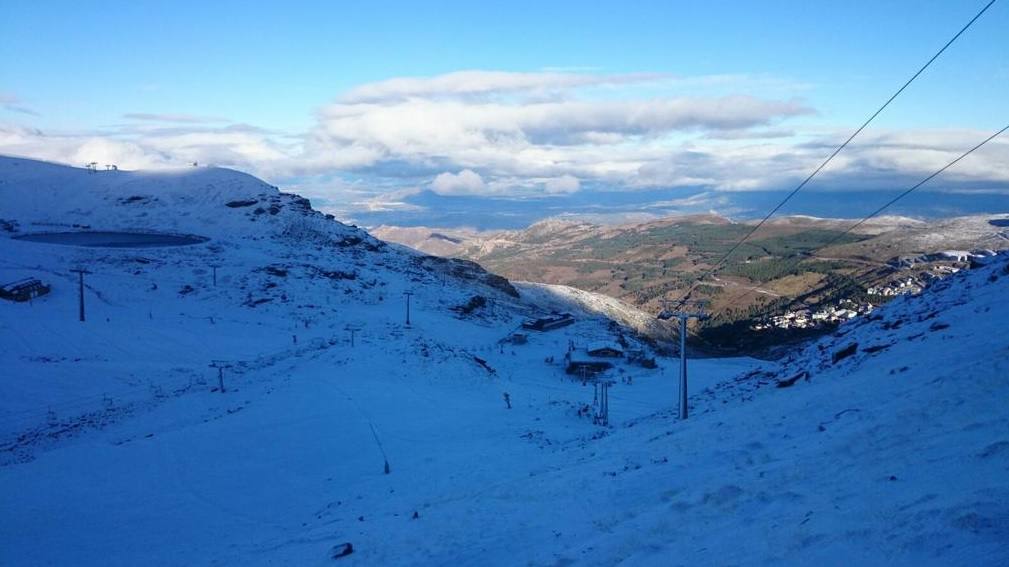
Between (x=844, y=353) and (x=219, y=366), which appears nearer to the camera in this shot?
(x=844, y=353)

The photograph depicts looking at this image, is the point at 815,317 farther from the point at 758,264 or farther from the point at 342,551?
the point at 342,551

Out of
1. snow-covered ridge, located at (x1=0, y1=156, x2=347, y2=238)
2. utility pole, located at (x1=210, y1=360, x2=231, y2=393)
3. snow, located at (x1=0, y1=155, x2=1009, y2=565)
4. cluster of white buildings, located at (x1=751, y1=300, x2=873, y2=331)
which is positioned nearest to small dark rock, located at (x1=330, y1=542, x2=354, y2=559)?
snow, located at (x1=0, y1=155, x2=1009, y2=565)

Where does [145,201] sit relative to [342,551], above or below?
above

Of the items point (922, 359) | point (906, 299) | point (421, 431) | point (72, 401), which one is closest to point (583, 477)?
point (922, 359)

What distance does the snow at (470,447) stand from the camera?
750cm

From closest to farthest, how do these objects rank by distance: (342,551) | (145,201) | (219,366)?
(342,551) → (219,366) → (145,201)

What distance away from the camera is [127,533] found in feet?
44.0

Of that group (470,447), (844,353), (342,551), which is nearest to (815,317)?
(844,353)

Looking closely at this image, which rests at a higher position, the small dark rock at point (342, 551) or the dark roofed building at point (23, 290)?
the dark roofed building at point (23, 290)

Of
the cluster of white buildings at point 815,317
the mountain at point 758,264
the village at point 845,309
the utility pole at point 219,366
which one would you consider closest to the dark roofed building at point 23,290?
the utility pole at point 219,366

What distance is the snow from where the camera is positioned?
7.50 m

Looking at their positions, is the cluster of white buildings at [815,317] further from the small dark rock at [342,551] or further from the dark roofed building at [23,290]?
the dark roofed building at [23,290]

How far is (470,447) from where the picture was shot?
18.2 meters

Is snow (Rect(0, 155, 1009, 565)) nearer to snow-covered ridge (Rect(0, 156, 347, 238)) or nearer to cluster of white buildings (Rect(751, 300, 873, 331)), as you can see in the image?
snow-covered ridge (Rect(0, 156, 347, 238))
